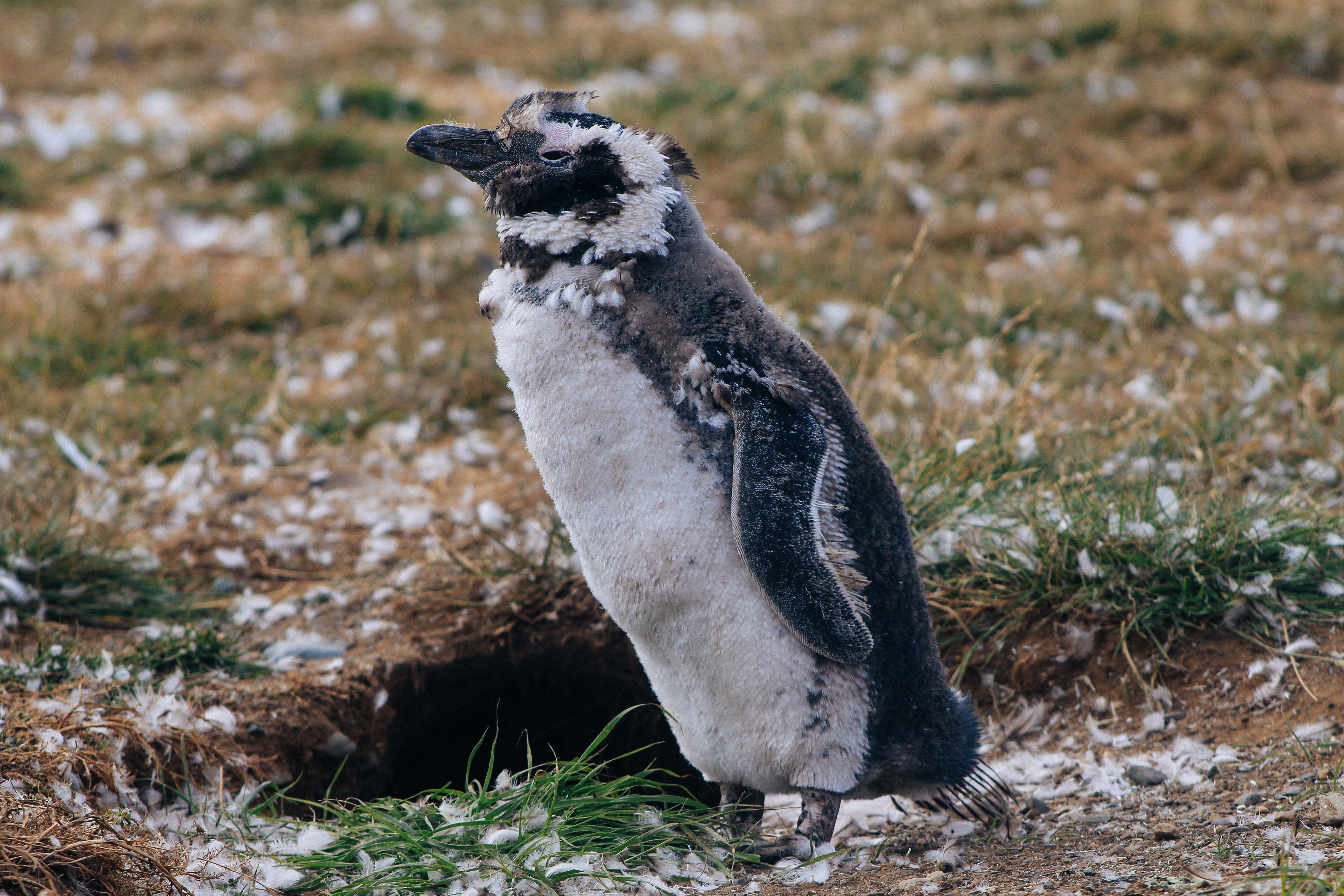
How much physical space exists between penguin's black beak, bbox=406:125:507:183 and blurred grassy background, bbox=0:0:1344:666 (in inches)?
56.0

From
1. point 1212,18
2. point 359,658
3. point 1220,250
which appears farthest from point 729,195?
point 359,658

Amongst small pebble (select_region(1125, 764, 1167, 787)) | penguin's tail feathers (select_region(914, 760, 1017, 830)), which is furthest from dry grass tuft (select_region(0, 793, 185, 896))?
small pebble (select_region(1125, 764, 1167, 787))

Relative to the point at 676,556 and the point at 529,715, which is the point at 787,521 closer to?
the point at 676,556

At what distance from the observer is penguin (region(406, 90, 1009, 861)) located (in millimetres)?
2432

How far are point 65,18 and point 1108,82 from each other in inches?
350

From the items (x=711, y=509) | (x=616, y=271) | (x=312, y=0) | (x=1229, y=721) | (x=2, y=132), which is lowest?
(x=1229, y=721)

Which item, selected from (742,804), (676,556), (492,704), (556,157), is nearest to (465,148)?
(556,157)

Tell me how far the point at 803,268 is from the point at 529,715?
3.09 meters

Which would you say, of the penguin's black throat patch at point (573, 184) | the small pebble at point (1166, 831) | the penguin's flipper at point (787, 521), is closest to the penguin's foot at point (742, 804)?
the penguin's flipper at point (787, 521)

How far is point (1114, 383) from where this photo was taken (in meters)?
4.73

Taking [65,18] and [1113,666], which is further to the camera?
[65,18]

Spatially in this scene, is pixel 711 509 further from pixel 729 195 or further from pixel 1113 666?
pixel 729 195

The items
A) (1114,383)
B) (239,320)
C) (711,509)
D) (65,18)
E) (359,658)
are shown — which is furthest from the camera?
(65,18)

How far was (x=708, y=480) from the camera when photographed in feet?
8.06
